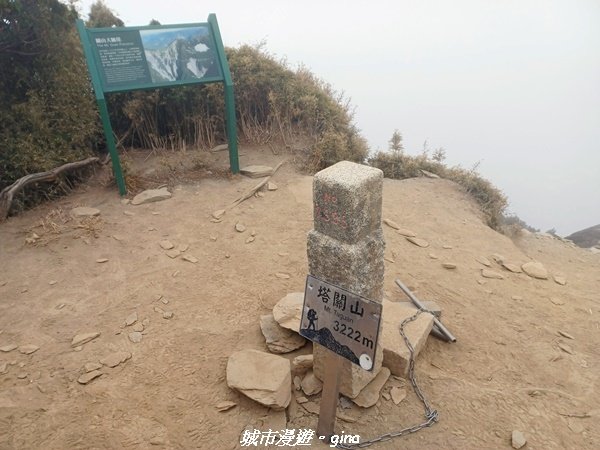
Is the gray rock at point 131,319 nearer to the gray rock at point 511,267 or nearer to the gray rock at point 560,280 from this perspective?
the gray rock at point 511,267

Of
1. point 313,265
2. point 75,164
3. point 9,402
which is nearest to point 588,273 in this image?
point 313,265

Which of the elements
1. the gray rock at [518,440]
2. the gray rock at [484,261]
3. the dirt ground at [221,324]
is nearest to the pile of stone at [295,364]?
the dirt ground at [221,324]

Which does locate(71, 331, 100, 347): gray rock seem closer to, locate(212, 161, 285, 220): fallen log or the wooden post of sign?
the wooden post of sign

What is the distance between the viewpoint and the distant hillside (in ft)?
34.3

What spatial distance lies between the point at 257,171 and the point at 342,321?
484 cm

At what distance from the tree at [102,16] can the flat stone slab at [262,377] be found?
8330mm

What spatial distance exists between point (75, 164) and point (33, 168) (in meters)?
0.57

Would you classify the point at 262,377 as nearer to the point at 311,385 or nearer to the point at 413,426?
the point at 311,385

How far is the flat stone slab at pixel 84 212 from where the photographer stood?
18.1 feet

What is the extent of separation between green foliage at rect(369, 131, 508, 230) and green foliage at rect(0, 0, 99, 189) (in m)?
5.58

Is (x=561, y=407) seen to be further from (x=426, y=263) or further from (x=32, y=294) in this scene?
(x=32, y=294)

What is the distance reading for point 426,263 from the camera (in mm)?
5012

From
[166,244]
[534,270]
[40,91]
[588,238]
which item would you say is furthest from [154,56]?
[588,238]

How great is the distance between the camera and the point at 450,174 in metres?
8.38
